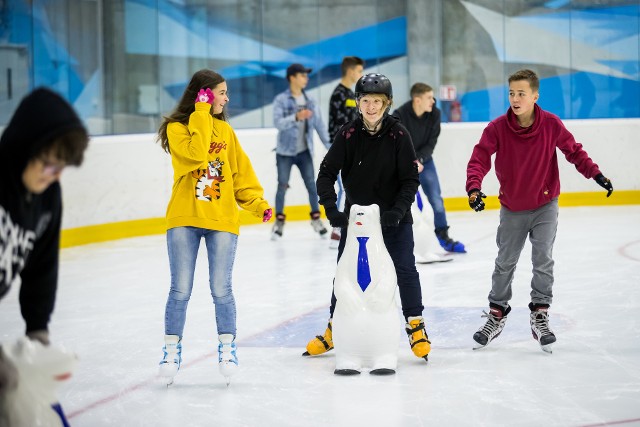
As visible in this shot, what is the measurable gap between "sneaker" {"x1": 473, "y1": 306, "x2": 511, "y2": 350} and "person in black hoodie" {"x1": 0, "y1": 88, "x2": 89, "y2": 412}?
2.74 m

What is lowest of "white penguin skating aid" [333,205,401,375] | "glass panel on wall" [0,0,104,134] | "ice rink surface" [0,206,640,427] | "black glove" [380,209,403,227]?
"ice rink surface" [0,206,640,427]

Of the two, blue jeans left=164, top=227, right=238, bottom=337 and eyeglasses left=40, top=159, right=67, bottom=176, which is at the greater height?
eyeglasses left=40, top=159, right=67, bottom=176

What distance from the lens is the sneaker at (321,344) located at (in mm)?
4613

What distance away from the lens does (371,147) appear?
4391 millimetres

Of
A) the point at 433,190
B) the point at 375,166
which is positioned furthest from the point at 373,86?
the point at 433,190

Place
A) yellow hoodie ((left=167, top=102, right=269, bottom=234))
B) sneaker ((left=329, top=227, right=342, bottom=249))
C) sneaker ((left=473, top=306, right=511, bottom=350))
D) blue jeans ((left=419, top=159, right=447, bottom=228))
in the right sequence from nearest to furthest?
yellow hoodie ((left=167, top=102, right=269, bottom=234)) < sneaker ((left=473, top=306, right=511, bottom=350)) < blue jeans ((left=419, top=159, right=447, bottom=228)) < sneaker ((left=329, top=227, right=342, bottom=249))

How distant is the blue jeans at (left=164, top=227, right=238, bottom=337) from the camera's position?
4094mm

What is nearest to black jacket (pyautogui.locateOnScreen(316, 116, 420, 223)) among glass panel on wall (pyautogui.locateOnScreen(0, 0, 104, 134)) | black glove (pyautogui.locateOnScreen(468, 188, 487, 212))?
black glove (pyautogui.locateOnScreen(468, 188, 487, 212))

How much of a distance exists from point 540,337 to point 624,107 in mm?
8063

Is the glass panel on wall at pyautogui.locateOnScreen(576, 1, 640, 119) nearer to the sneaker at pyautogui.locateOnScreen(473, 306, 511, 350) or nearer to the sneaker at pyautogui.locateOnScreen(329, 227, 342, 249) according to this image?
the sneaker at pyautogui.locateOnScreen(329, 227, 342, 249)

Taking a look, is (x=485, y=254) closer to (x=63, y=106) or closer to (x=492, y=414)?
(x=492, y=414)

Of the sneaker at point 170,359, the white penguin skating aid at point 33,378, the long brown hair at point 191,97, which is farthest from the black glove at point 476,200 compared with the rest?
the white penguin skating aid at point 33,378

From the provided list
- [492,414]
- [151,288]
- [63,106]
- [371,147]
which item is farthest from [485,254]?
[63,106]

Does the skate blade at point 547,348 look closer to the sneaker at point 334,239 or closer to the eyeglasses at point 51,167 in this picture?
the eyeglasses at point 51,167
